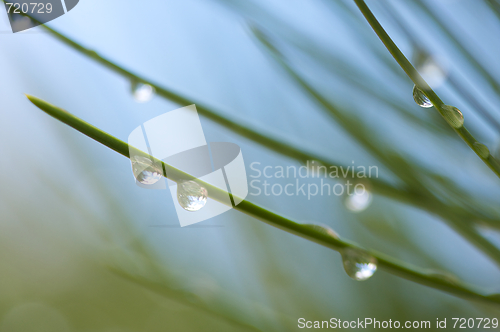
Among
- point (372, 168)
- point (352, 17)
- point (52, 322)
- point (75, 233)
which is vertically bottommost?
point (52, 322)

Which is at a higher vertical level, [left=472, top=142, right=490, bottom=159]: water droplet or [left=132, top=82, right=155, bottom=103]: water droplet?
[left=472, top=142, right=490, bottom=159]: water droplet

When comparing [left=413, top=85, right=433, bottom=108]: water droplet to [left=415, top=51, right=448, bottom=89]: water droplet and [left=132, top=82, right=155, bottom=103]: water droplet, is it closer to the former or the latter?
[left=415, top=51, right=448, bottom=89]: water droplet

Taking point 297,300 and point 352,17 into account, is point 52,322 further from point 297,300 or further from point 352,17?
point 352,17

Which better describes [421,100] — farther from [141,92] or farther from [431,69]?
[141,92]

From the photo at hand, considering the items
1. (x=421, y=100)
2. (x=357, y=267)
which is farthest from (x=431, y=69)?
(x=357, y=267)

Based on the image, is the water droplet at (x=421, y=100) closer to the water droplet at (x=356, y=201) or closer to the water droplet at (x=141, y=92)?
the water droplet at (x=356, y=201)

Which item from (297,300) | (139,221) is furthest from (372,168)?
(139,221)

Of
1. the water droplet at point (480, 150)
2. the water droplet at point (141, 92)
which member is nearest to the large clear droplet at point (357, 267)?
the water droplet at point (480, 150)

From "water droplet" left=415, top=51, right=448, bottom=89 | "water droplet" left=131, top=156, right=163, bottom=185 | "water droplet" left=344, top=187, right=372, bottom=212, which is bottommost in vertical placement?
"water droplet" left=344, top=187, right=372, bottom=212

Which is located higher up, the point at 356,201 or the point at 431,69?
the point at 431,69

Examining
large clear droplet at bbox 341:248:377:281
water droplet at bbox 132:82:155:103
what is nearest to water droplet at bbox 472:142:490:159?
large clear droplet at bbox 341:248:377:281

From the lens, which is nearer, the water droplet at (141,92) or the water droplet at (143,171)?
the water droplet at (143,171)
